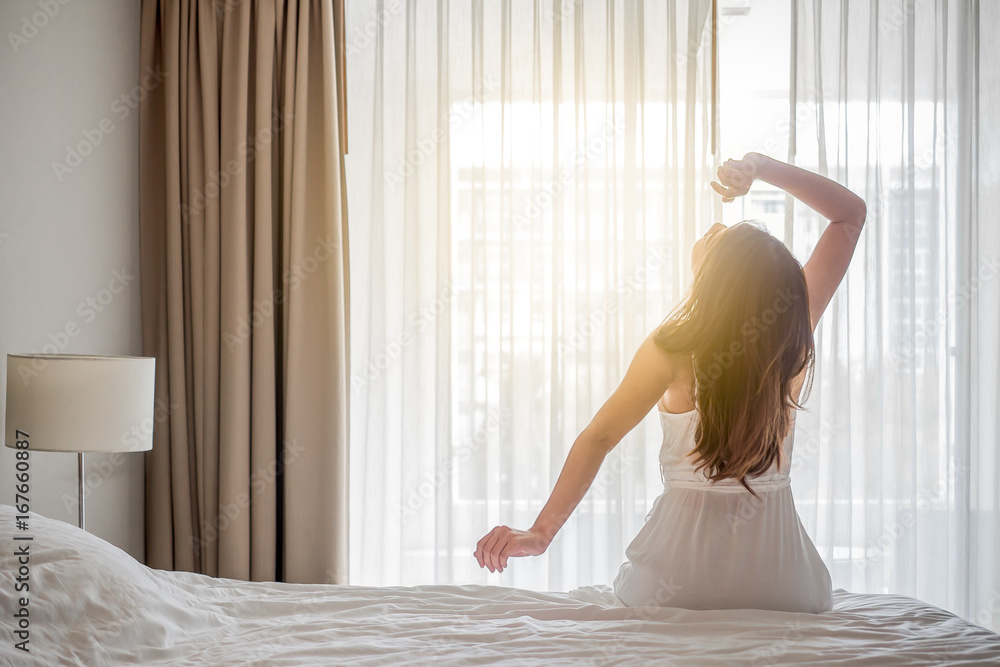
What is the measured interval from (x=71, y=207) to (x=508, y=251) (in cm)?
147

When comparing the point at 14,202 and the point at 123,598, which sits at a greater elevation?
the point at 14,202

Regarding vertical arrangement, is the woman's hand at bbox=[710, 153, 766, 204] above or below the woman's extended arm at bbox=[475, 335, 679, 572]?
above

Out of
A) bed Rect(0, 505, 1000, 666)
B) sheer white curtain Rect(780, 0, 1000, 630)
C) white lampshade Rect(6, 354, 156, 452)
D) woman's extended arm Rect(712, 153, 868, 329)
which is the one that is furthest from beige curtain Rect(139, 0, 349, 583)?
sheer white curtain Rect(780, 0, 1000, 630)

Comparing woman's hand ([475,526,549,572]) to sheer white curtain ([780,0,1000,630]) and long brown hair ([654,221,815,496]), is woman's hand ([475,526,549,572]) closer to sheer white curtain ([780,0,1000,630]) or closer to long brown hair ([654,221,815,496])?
long brown hair ([654,221,815,496])

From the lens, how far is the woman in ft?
4.37

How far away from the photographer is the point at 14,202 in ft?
6.35

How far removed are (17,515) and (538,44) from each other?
7.41ft

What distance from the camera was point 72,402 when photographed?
1.76 m

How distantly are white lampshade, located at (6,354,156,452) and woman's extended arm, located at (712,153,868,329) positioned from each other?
1608 mm

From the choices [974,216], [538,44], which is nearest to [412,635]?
[538,44]

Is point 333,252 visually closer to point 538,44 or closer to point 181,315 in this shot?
point 181,315

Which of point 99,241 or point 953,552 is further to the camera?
point 953,552

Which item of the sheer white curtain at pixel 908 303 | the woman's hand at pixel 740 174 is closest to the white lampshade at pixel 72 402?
the woman's hand at pixel 740 174

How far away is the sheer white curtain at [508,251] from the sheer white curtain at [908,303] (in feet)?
1.81
